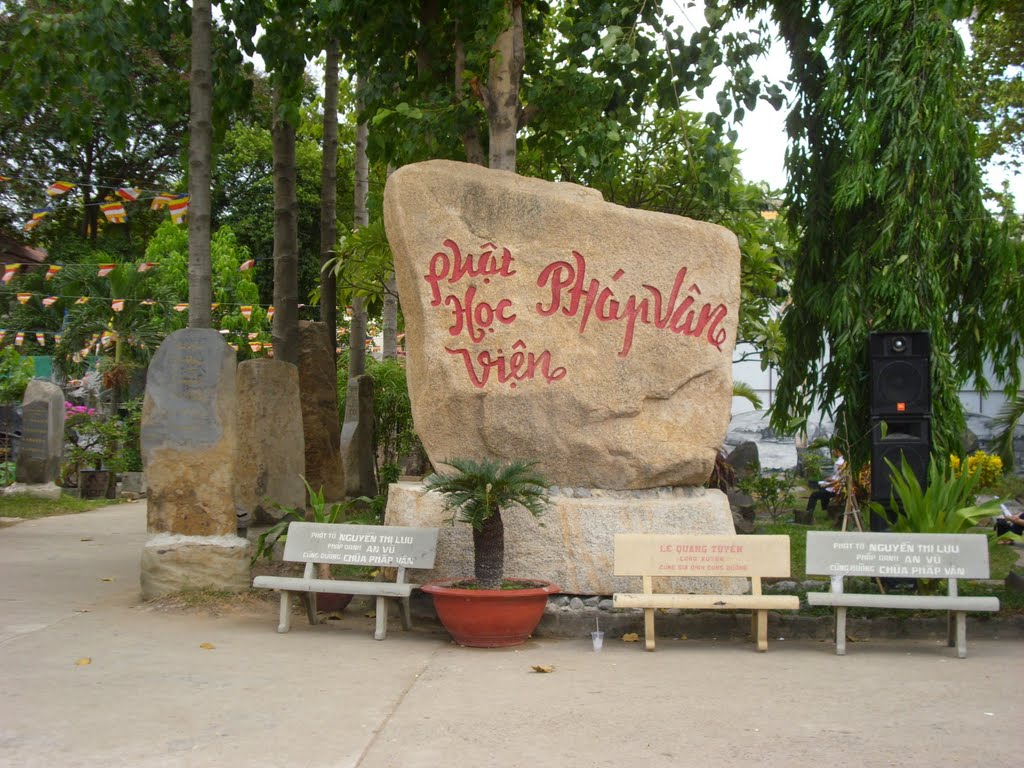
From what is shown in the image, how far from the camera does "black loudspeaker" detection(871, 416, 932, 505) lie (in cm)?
855

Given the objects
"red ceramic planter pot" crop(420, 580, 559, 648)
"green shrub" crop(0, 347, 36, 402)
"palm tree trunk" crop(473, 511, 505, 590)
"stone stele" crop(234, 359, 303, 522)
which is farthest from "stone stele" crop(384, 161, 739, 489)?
"green shrub" crop(0, 347, 36, 402)

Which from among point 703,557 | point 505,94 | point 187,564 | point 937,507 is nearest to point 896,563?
point 937,507

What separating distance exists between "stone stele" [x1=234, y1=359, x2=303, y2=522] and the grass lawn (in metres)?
5.70

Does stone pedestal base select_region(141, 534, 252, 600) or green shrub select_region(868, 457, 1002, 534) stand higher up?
green shrub select_region(868, 457, 1002, 534)

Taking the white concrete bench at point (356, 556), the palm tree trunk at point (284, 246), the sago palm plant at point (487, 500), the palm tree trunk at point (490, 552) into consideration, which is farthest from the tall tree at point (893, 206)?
the palm tree trunk at point (284, 246)

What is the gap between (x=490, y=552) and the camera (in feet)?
23.9

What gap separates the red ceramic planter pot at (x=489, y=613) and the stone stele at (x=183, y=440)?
7.33 ft

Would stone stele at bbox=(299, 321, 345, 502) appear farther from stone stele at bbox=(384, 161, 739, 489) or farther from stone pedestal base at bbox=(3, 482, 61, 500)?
stone pedestal base at bbox=(3, 482, 61, 500)

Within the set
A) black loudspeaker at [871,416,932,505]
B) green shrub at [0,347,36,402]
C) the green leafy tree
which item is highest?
the green leafy tree

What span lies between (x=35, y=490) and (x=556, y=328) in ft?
40.9

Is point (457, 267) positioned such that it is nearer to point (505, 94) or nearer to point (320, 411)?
point (505, 94)

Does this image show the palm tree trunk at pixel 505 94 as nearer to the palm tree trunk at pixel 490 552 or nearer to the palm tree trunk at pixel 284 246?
the palm tree trunk at pixel 284 246

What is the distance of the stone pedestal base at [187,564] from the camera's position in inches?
328

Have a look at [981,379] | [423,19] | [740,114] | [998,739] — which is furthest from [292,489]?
[998,739]
